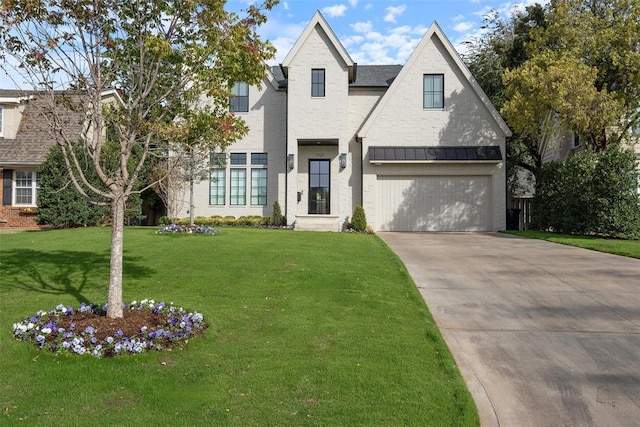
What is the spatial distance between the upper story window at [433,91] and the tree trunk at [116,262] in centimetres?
1748

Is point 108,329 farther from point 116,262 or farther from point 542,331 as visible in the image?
point 542,331

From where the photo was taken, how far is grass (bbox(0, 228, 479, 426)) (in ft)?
13.6

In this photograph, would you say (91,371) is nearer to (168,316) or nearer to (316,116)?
(168,316)

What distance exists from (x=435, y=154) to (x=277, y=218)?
7417 mm

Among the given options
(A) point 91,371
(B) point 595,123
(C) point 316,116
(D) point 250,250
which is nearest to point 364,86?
(C) point 316,116

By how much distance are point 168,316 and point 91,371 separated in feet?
5.03

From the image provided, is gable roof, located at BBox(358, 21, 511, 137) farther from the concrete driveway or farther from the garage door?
the concrete driveway

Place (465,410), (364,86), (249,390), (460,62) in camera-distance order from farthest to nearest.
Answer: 1. (364,86)
2. (460,62)
3. (249,390)
4. (465,410)

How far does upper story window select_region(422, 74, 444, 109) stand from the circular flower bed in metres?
17.3

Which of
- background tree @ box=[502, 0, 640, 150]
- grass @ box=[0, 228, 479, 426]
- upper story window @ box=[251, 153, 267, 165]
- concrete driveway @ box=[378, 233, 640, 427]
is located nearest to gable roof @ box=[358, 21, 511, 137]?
background tree @ box=[502, 0, 640, 150]

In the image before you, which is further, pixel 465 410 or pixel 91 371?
pixel 91 371

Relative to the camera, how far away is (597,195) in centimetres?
1673

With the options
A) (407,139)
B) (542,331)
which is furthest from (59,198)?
(542,331)

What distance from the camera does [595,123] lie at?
690 inches
